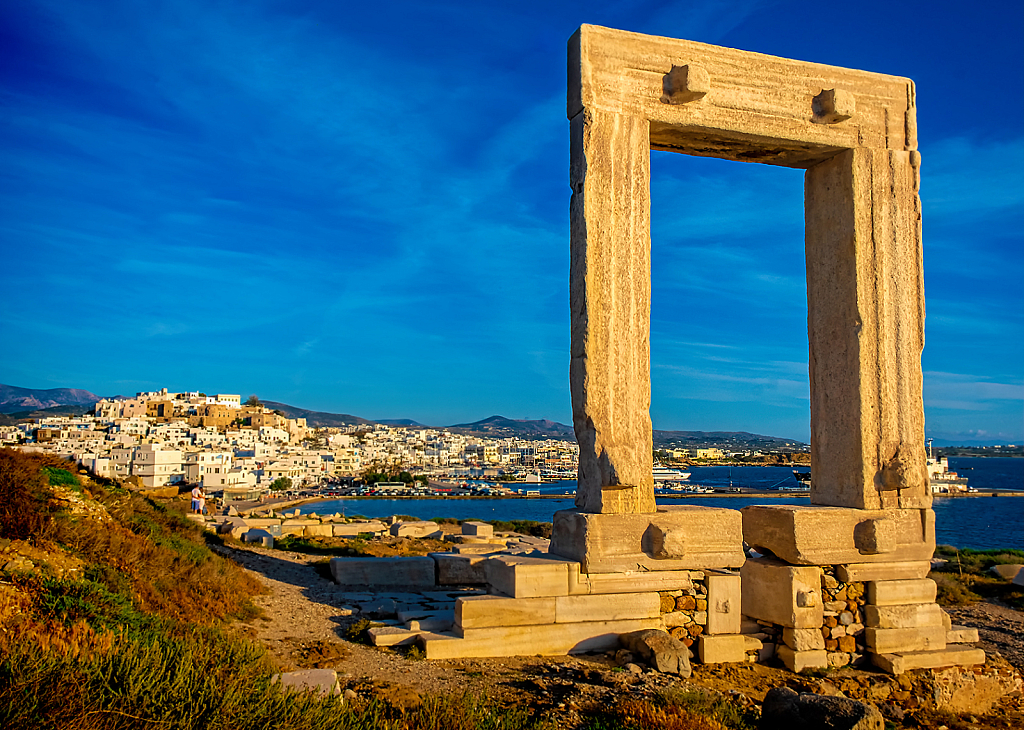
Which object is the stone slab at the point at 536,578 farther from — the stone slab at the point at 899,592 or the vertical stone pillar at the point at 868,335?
the vertical stone pillar at the point at 868,335

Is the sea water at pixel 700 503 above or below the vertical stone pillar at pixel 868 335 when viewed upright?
below

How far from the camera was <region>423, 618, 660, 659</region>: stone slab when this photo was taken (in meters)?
6.93

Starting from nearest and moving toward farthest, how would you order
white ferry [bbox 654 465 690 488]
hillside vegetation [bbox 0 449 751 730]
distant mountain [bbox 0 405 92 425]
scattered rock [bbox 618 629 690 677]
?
hillside vegetation [bbox 0 449 751 730]
scattered rock [bbox 618 629 690 677]
white ferry [bbox 654 465 690 488]
distant mountain [bbox 0 405 92 425]

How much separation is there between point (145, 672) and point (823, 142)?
8.18 m

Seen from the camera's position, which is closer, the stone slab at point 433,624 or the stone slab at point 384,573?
the stone slab at point 433,624

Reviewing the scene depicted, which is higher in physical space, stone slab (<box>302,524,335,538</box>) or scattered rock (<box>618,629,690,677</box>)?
scattered rock (<box>618,629,690,677</box>)

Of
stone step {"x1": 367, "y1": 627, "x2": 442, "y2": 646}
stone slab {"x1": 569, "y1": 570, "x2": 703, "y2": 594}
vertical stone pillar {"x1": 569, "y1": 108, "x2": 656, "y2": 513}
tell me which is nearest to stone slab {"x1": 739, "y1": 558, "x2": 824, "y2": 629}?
stone slab {"x1": 569, "y1": 570, "x2": 703, "y2": 594}

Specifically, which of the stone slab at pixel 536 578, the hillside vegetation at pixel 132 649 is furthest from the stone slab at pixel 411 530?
the stone slab at pixel 536 578

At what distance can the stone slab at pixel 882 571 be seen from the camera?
7.96m

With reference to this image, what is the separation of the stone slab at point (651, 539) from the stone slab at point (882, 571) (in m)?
1.21

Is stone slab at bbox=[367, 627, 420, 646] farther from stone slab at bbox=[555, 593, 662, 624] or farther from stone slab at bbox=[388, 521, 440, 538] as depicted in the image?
stone slab at bbox=[388, 521, 440, 538]

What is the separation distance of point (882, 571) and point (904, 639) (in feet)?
2.37

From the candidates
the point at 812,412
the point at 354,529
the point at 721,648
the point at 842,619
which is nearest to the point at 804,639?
the point at 842,619

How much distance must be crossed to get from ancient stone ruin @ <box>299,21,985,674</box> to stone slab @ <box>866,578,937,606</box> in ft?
0.07
